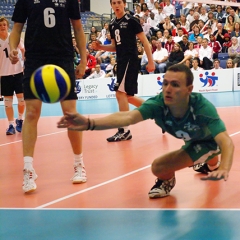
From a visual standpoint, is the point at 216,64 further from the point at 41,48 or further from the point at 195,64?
Answer: the point at 41,48

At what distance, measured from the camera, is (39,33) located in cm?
562

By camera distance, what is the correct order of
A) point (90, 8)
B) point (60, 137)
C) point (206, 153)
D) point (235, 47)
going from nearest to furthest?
point (206, 153), point (60, 137), point (235, 47), point (90, 8)

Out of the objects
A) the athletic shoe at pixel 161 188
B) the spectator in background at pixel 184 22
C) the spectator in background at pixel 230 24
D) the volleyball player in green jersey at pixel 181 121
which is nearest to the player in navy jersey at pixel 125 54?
the athletic shoe at pixel 161 188

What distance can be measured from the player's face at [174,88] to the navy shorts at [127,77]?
4352mm

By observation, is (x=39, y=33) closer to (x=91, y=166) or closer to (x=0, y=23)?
(x=91, y=166)

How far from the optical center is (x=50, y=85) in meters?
4.44

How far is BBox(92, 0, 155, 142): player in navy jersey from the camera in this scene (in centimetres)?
867

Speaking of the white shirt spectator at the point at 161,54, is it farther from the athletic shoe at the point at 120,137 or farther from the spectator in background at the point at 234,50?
the athletic shoe at the point at 120,137

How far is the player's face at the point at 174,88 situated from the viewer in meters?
4.33

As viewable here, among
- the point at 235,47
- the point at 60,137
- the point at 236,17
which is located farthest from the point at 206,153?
the point at 236,17

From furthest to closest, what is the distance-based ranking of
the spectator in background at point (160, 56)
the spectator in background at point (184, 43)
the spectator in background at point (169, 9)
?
the spectator in background at point (169, 9) < the spectator in background at point (184, 43) < the spectator in background at point (160, 56)

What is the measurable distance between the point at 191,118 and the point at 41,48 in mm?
1935

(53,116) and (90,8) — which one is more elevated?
(90,8)

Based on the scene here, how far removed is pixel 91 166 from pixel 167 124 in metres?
2.31
